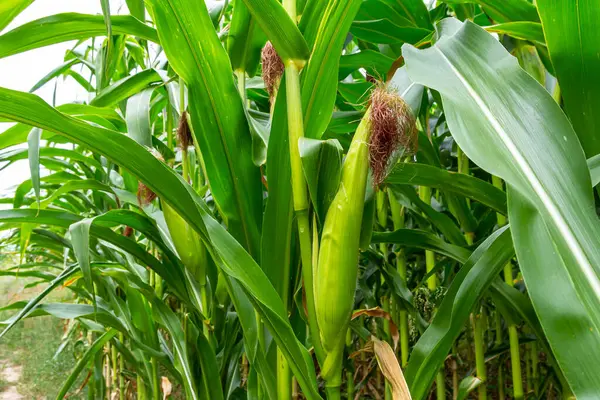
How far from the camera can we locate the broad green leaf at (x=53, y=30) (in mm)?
471

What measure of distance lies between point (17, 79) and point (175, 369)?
1.61 metres

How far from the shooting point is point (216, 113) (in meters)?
0.45

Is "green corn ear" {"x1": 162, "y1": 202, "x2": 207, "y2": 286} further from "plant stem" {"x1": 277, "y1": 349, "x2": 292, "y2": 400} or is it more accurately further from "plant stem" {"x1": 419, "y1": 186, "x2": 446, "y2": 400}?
"plant stem" {"x1": 419, "y1": 186, "x2": 446, "y2": 400}

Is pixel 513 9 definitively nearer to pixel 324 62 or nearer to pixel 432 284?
pixel 324 62

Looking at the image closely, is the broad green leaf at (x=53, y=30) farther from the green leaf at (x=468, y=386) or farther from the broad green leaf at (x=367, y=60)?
the green leaf at (x=468, y=386)

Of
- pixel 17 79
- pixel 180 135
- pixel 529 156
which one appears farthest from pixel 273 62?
pixel 17 79

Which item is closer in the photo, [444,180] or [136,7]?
[444,180]

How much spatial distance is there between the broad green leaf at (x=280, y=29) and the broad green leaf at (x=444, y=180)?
0.15 metres

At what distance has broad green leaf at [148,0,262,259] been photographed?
1.38 ft

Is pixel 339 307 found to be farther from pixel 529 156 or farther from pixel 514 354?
pixel 514 354

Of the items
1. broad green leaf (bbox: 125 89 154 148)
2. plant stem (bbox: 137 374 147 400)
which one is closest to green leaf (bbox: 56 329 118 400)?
plant stem (bbox: 137 374 147 400)

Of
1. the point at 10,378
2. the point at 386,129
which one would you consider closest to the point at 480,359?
the point at 386,129

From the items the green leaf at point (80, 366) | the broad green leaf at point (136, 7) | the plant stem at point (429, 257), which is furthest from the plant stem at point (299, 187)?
the green leaf at point (80, 366)

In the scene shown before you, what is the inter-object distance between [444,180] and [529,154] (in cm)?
25
